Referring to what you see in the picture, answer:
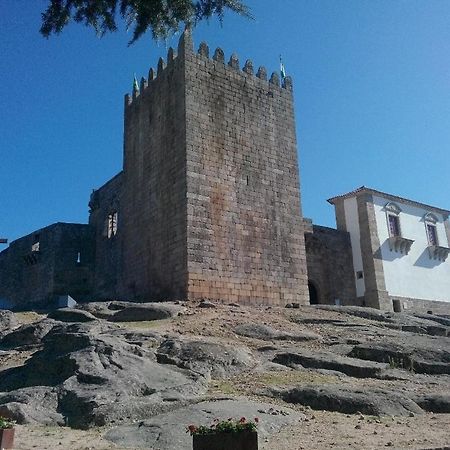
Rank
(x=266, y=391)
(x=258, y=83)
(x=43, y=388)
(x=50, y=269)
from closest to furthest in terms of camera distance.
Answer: (x=43, y=388), (x=266, y=391), (x=258, y=83), (x=50, y=269)

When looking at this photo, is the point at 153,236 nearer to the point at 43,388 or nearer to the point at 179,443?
the point at 43,388

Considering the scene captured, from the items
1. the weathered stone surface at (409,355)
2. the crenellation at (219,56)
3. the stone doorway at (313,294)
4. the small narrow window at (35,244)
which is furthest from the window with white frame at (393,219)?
the small narrow window at (35,244)

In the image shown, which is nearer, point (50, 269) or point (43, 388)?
point (43, 388)

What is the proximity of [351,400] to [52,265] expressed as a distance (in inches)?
796

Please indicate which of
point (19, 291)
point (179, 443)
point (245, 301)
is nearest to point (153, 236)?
point (245, 301)

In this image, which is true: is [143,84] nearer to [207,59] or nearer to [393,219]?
[207,59]

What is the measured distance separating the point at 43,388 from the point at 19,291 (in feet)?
70.9

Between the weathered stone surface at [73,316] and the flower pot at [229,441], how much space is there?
8.20 meters

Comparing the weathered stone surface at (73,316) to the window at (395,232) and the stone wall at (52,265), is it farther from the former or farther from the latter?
the window at (395,232)

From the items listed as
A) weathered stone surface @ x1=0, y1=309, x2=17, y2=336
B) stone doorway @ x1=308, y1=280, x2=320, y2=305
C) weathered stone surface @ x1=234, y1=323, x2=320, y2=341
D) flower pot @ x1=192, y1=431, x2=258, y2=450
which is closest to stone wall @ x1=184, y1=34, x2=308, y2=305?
weathered stone surface @ x1=234, y1=323, x2=320, y2=341

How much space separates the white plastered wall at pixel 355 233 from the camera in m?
25.4

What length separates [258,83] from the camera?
18.8 metres

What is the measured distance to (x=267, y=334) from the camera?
12.0m

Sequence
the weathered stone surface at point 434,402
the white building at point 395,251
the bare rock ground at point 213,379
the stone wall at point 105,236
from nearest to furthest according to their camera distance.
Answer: the bare rock ground at point 213,379
the weathered stone surface at point 434,402
the stone wall at point 105,236
the white building at point 395,251
